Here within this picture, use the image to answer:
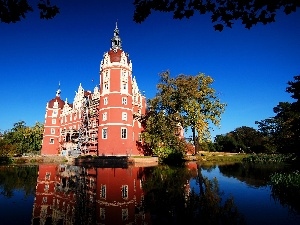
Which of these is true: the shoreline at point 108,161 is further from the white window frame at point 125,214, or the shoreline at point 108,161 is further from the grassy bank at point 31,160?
the white window frame at point 125,214

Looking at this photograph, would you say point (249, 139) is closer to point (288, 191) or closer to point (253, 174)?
point (253, 174)

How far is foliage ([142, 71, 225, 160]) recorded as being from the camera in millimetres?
41625

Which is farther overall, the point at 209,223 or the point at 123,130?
the point at 123,130

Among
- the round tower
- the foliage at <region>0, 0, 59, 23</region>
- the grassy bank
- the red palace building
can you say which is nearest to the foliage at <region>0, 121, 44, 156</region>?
the round tower

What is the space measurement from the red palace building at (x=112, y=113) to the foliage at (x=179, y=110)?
3.85m

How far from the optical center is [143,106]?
52.6m

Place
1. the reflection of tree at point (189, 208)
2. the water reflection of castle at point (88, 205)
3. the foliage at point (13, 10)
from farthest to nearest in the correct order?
the water reflection of castle at point (88, 205)
the reflection of tree at point (189, 208)
the foliage at point (13, 10)

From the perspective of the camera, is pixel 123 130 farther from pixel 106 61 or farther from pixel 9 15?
pixel 9 15

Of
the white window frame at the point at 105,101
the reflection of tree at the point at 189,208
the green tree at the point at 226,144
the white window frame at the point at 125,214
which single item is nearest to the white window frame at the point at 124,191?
the reflection of tree at the point at 189,208

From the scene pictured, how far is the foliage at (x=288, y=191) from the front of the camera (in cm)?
1124

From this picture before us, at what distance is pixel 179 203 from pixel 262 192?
6.11 meters

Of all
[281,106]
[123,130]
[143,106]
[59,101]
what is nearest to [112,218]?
[123,130]

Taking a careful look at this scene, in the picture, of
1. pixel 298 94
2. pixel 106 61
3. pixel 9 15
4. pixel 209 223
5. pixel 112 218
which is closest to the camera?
pixel 9 15

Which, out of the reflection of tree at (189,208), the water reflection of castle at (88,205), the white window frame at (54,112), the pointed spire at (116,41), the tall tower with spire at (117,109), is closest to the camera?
the reflection of tree at (189,208)
